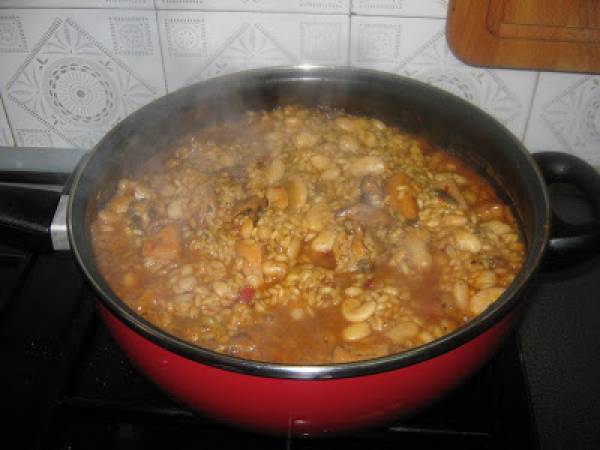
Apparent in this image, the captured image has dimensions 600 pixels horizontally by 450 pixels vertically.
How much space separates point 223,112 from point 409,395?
3.17ft

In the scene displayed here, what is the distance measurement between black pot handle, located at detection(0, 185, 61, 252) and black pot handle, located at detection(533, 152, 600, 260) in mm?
1027

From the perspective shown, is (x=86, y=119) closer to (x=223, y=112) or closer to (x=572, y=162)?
(x=223, y=112)

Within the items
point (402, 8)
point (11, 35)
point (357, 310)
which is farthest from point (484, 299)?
point (11, 35)

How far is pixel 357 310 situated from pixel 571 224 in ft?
1.61

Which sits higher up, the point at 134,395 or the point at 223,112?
the point at 223,112

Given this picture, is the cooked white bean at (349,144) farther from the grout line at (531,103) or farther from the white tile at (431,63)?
the grout line at (531,103)

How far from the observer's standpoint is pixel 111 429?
4.36 ft

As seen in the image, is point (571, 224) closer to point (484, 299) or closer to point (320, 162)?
point (484, 299)

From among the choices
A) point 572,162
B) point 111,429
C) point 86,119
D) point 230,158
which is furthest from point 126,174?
point 572,162

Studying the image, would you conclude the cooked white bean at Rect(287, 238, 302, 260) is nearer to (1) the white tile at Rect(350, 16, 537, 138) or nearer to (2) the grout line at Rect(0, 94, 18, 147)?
(1) the white tile at Rect(350, 16, 537, 138)

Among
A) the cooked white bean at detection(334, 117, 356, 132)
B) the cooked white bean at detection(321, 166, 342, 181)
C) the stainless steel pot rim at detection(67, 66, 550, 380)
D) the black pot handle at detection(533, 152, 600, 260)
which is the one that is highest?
the stainless steel pot rim at detection(67, 66, 550, 380)

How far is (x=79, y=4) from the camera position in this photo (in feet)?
5.34

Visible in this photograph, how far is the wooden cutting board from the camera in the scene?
1.50 m

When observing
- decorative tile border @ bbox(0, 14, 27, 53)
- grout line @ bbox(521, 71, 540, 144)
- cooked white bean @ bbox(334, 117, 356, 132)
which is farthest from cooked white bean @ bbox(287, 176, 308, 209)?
decorative tile border @ bbox(0, 14, 27, 53)
